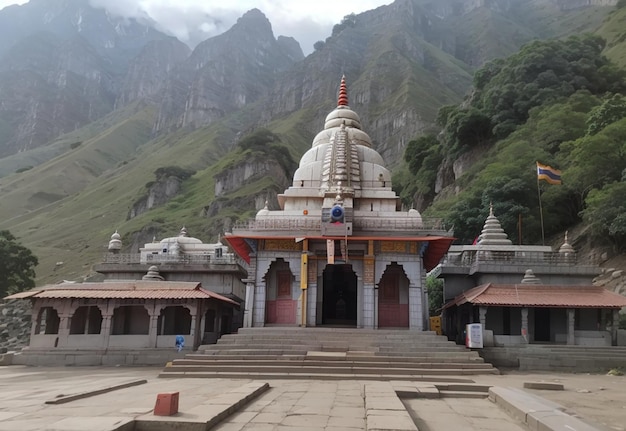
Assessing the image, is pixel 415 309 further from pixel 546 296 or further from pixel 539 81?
pixel 539 81

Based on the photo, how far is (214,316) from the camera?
91.6 feet

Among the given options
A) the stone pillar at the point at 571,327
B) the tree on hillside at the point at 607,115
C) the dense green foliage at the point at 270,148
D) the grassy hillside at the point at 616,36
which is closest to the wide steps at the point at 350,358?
the stone pillar at the point at 571,327

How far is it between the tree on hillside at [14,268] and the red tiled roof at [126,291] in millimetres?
24629

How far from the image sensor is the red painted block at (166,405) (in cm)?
786

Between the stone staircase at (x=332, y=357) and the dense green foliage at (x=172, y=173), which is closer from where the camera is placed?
the stone staircase at (x=332, y=357)

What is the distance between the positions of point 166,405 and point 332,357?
11424 millimetres

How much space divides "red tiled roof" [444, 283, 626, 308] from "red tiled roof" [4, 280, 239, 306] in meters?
12.8

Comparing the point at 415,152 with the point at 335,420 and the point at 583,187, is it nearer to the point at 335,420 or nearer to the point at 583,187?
the point at 583,187

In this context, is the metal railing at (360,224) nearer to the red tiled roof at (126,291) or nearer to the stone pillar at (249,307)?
the stone pillar at (249,307)

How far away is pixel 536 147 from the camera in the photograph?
45.9 metres

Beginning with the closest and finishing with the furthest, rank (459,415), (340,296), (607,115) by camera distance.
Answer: (459,415), (340,296), (607,115)

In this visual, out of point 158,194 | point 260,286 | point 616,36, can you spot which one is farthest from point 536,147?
point 158,194

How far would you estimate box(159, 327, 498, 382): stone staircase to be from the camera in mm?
17531

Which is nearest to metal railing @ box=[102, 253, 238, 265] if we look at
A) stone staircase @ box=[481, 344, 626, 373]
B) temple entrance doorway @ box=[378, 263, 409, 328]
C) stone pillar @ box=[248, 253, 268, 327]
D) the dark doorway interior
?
stone pillar @ box=[248, 253, 268, 327]
